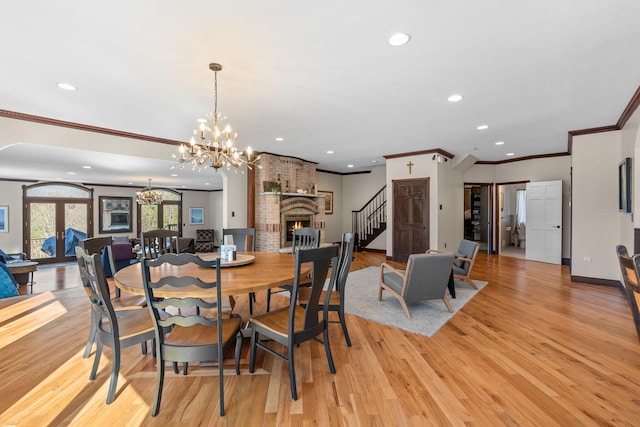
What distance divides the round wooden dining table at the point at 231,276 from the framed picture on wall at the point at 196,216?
460 inches

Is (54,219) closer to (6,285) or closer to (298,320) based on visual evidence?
(6,285)

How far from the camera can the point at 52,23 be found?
6.87 ft

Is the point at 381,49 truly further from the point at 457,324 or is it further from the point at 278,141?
the point at 278,141

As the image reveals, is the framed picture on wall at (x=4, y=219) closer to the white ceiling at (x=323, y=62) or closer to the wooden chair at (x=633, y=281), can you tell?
the white ceiling at (x=323, y=62)

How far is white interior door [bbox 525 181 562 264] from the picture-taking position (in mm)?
6855

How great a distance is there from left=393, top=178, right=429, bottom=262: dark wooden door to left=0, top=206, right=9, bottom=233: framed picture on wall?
470 inches

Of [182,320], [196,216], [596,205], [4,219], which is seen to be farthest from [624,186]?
[4,219]

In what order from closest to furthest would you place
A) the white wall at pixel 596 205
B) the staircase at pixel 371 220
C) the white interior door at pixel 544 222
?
the white wall at pixel 596 205, the white interior door at pixel 544 222, the staircase at pixel 371 220

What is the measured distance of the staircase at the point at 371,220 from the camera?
8930mm

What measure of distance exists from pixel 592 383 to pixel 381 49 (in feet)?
9.94

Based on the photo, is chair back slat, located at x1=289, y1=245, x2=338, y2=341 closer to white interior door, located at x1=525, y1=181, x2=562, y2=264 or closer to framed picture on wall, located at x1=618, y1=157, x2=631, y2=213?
framed picture on wall, located at x1=618, y1=157, x2=631, y2=213

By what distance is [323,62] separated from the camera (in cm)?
267

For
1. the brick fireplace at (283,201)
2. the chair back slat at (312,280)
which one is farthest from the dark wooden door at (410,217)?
the chair back slat at (312,280)

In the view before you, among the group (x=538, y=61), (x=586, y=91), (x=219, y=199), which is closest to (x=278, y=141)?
(x=538, y=61)
